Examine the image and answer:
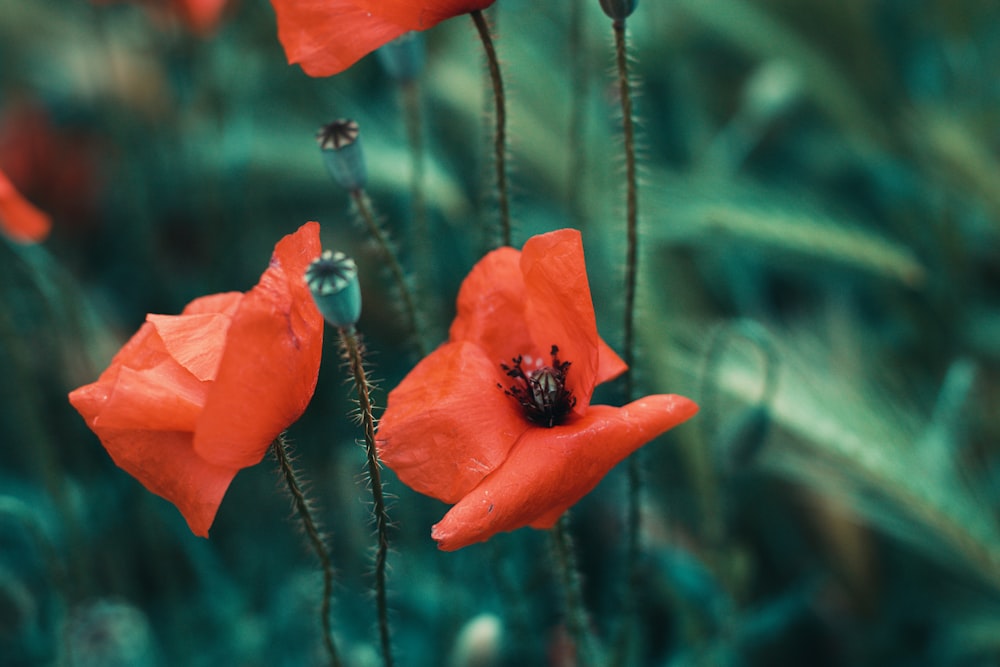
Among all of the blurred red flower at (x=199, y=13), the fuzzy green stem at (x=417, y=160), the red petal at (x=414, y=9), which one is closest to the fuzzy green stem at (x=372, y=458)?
the red petal at (x=414, y=9)

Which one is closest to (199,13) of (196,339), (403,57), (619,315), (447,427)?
(403,57)

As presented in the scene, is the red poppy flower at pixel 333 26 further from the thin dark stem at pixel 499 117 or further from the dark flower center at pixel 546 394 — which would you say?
the dark flower center at pixel 546 394

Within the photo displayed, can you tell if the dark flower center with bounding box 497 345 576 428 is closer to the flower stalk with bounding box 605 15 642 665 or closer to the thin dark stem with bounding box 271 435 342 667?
the flower stalk with bounding box 605 15 642 665

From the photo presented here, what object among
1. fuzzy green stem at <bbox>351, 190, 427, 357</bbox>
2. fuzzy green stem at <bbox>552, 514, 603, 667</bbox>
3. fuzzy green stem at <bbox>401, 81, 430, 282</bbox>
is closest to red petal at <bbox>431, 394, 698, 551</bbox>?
fuzzy green stem at <bbox>552, 514, 603, 667</bbox>

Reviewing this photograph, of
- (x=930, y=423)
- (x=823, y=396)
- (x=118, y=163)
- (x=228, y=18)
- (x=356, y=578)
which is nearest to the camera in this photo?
(x=823, y=396)

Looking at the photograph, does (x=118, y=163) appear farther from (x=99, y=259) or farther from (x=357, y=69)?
(x=357, y=69)

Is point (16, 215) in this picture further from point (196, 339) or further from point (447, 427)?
point (447, 427)

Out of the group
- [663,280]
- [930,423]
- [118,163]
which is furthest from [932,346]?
[118,163]
